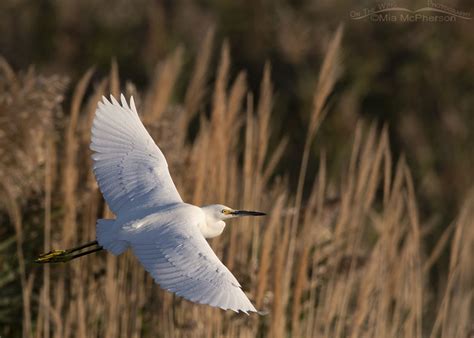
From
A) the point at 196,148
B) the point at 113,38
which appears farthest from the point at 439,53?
the point at 196,148

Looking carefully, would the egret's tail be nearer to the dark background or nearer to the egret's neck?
the egret's neck

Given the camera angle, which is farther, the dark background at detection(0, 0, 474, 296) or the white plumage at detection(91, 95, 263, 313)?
the dark background at detection(0, 0, 474, 296)

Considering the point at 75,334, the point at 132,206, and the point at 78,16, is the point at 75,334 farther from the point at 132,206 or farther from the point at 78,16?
the point at 78,16

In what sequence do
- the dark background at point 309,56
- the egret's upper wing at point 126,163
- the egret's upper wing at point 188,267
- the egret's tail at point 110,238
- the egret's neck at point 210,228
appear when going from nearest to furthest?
the egret's upper wing at point 188,267 < the egret's tail at point 110,238 < the egret's neck at point 210,228 < the egret's upper wing at point 126,163 < the dark background at point 309,56

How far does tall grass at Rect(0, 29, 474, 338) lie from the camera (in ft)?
12.2

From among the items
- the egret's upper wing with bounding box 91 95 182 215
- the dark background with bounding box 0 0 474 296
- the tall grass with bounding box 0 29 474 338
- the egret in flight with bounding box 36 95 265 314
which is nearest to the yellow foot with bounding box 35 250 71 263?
the egret in flight with bounding box 36 95 265 314

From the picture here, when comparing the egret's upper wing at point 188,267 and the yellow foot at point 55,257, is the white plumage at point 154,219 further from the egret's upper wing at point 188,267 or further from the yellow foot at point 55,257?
the yellow foot at point 55,257

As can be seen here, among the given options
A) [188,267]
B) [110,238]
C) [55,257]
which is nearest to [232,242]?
[55,257]

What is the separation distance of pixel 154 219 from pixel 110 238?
0.15 m

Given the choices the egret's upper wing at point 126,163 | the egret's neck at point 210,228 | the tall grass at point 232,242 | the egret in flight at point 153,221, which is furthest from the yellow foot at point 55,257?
the egret's neck at point 210,228

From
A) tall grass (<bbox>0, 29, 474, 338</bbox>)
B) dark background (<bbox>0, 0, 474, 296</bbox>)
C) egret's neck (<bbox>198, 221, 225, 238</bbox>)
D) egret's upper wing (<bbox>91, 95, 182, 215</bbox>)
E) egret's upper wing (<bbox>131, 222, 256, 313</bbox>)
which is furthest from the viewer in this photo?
dark background (<bbox>0, 0, 474, 296</bbox>)

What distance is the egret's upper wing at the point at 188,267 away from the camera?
2803 millimetres

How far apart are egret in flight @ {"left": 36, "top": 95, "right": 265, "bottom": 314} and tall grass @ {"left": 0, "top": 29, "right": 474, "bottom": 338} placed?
349 mm

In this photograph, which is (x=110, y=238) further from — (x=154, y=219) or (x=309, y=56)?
(x=309, y=56)
